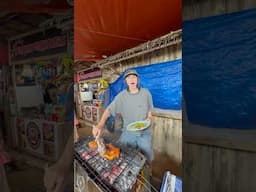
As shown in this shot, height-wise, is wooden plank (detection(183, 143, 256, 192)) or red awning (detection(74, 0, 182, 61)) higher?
red awning (detection(74, 0, 182, 61))

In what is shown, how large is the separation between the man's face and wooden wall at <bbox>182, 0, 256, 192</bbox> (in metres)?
1.12

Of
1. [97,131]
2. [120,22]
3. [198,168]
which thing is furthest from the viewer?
[97,131]

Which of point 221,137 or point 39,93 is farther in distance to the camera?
point 221,137

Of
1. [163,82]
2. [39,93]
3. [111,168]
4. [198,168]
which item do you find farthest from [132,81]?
[39,93]

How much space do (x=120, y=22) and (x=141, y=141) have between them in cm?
117

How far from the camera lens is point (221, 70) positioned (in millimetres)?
1254

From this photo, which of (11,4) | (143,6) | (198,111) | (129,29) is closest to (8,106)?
(11,4)

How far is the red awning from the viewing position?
1.64 meters

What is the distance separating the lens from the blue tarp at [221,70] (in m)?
1.18

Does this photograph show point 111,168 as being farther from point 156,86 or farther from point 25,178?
point 25,178

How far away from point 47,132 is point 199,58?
1020mm

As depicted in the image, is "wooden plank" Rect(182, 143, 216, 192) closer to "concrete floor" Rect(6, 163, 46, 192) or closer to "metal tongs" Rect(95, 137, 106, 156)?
"concrete floor" Rect(6, 163, 46, 192)

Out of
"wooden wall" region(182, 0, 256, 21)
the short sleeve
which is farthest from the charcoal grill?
"wooden wall" region(182, 0, 256, 21)

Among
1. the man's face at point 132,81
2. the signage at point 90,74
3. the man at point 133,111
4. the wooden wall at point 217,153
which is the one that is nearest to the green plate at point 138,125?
the man at point 133,111
